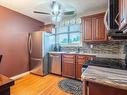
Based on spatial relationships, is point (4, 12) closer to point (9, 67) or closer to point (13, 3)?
point (13, 3)

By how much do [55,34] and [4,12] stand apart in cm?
206

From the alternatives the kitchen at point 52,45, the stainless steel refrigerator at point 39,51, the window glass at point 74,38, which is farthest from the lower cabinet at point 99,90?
the window glass at point 74,38

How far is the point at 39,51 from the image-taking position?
3715 mm

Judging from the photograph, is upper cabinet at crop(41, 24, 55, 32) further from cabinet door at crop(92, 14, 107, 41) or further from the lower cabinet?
the lower cabinet

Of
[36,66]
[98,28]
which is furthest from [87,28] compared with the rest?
[36,66]

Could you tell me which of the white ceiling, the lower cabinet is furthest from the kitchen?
the lower cabinet

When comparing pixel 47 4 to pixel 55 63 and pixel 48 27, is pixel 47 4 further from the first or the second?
pixel 55 63

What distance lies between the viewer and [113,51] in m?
3.30

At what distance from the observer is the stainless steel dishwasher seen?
3.71 meters

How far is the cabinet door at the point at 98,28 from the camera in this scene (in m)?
3.17

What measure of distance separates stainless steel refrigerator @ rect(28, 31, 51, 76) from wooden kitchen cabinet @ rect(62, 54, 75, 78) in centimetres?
71

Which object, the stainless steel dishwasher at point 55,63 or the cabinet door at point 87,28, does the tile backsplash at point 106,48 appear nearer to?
the cabinet door at point 87,28

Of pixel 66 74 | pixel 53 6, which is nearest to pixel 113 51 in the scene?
pixel 66 74

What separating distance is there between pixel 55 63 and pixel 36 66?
2.39 feet
